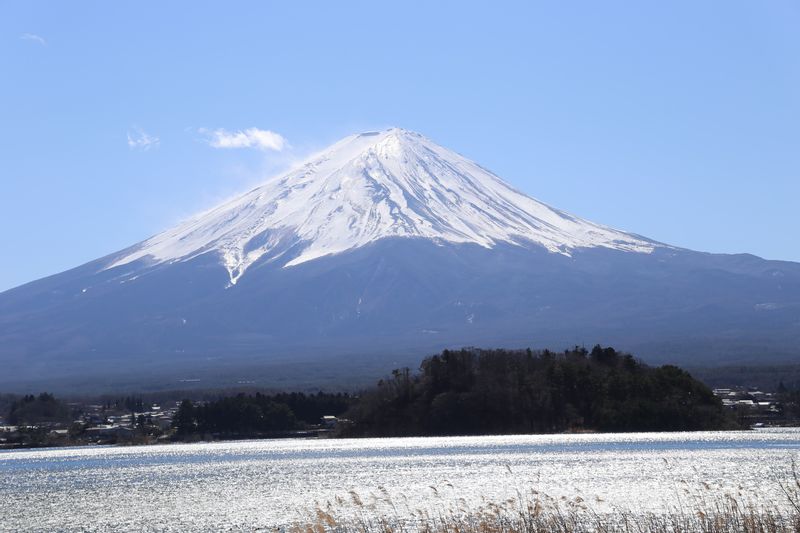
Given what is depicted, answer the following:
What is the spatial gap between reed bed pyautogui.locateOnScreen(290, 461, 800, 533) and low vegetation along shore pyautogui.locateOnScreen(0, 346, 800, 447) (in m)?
34.2

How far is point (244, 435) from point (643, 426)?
28.8 m

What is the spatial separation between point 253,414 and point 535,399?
22139 mm

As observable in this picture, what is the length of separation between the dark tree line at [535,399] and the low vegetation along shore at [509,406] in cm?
5

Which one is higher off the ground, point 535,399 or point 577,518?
point 535,399

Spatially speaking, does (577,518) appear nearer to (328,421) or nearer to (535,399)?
(535,399)

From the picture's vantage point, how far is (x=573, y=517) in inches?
877

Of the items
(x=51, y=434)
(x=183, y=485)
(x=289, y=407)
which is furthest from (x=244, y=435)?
(x=183, y=485)

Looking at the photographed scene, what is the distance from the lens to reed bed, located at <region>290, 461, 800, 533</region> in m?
21.2

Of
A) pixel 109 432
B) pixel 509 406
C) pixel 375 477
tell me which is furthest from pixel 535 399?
pixel 109 432

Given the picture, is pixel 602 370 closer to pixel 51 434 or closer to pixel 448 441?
pixel 448 441

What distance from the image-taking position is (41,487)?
50.9m

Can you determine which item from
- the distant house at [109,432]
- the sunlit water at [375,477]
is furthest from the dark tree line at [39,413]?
the sunlit water at [375,477]

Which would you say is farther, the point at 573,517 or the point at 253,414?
the point at 253,414

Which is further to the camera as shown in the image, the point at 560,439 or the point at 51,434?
the point at 51,434
